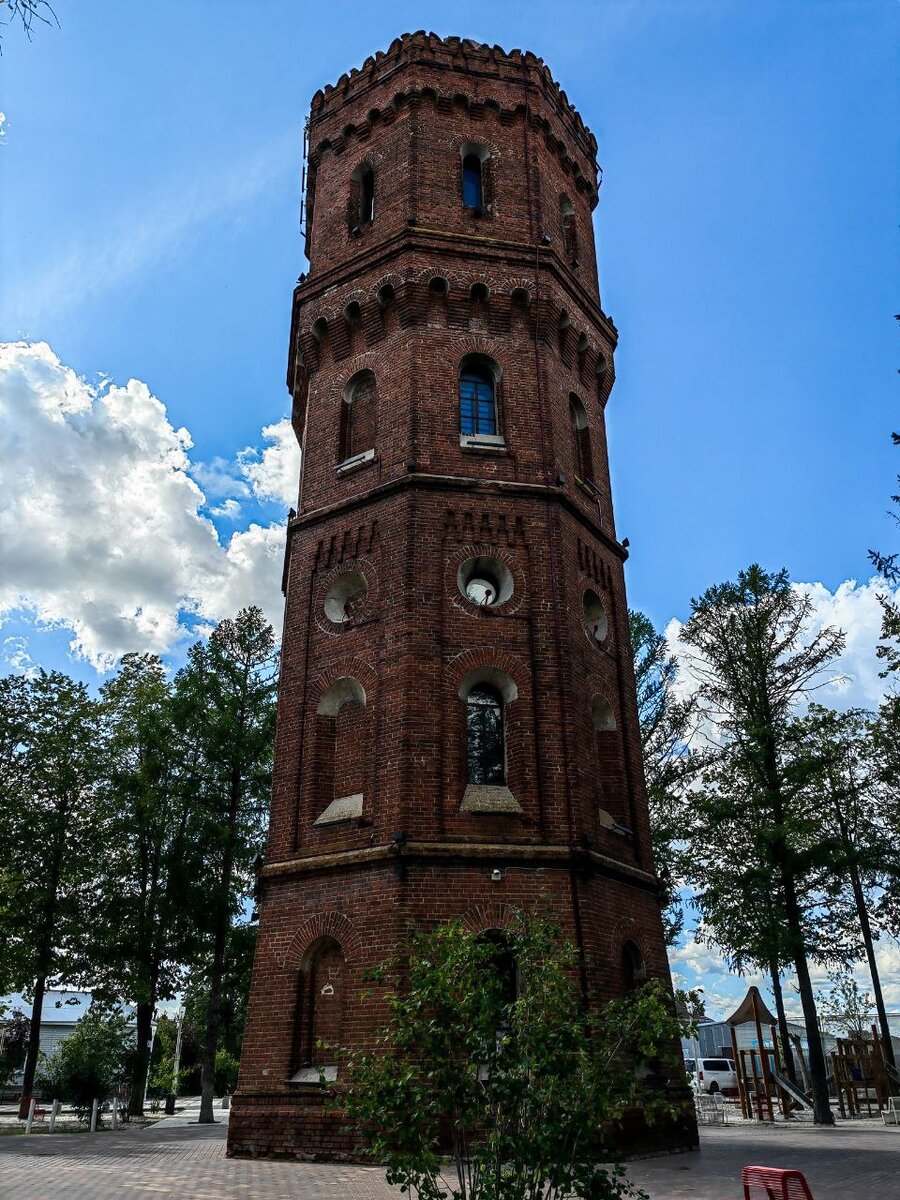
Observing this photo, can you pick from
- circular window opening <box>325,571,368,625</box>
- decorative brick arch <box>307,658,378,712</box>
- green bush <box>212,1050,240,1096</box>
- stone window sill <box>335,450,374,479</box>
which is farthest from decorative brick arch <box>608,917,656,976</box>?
green bush <box>212,1050,240,1096</box>

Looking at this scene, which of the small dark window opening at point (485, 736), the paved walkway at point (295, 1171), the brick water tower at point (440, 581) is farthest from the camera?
the small dark window opening at point (485, 736)

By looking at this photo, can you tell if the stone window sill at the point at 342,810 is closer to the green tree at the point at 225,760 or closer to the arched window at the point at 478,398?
the arched window at the point at 478,398

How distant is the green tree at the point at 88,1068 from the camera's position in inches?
936

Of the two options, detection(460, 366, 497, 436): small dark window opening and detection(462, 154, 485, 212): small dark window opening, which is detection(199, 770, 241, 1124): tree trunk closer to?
detection(460, 366, 497, 436): small dark window opening

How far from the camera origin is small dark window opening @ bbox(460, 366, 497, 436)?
18094mm

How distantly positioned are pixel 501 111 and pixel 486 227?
11.0 feet

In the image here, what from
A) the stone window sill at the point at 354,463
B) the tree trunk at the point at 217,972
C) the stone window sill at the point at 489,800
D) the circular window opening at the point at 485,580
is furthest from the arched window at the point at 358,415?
the tree trunk at the point at 217,972

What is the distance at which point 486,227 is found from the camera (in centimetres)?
1975

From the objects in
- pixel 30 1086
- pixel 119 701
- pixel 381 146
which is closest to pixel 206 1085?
pixel 30 1086

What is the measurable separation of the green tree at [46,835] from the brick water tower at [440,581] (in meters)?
12.2

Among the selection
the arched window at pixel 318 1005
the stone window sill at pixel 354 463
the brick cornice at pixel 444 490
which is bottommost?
the arched window at pixel 318 1005

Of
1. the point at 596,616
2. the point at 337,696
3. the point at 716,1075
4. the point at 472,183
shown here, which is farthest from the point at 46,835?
the point at 716,1075

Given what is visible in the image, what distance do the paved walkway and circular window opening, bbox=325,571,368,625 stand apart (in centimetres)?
831

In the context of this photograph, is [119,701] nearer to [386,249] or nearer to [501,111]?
[386,249]
